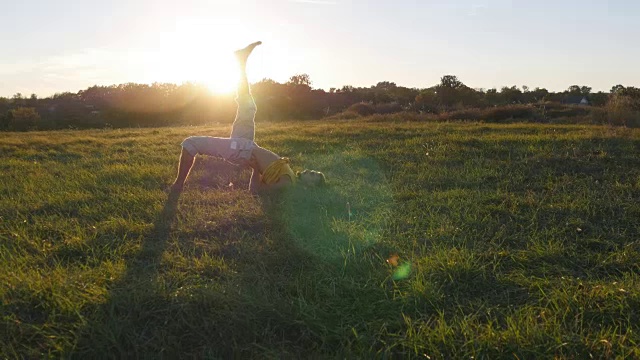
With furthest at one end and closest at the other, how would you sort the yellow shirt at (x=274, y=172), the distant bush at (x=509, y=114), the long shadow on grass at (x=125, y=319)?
the distant bush at (x=509, y=114) → the yellow shirt at (x=274, y=172) → the long shadow on grass at (x=125, y=319)

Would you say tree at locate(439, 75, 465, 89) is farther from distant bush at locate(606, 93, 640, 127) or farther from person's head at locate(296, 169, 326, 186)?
person's head at locate(296, 169, 326, 186)

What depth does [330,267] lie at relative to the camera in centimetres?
298

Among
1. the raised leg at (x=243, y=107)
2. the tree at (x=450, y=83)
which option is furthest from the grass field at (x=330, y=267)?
the tree at (x=450, y=83)

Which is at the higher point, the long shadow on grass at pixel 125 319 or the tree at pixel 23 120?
the tree at pixel 23 120

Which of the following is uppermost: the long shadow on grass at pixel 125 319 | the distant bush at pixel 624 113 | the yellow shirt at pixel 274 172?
the distant bush at pixel 624 113

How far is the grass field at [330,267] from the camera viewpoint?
2.22 metres

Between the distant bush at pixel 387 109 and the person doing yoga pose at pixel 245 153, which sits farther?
the distant bush at pixel 387 109

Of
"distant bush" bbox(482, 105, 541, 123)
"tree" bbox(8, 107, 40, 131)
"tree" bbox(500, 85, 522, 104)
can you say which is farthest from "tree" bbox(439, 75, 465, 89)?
"tree" bbox(8, 107, 40, 131)

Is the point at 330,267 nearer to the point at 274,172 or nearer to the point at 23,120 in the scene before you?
the point at 274,172

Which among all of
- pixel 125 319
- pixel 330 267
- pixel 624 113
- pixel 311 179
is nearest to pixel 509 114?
pixel 624 113

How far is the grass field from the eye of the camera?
2.22 metres

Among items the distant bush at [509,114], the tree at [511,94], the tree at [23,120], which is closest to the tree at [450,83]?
the tree at [511,94]

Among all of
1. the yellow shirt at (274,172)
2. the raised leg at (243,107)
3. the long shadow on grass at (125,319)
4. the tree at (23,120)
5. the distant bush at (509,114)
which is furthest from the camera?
the tree at (23,120)

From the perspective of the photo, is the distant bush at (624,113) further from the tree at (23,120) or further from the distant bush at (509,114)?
the tree at (23,120)
